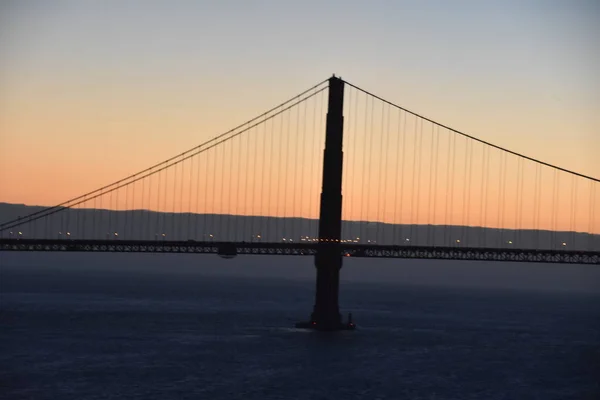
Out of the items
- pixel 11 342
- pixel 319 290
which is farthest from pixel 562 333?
pixel 11 342

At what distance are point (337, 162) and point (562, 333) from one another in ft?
133

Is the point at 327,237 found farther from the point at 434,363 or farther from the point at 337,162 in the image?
the point at 434,363

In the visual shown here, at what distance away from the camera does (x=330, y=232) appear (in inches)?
3435

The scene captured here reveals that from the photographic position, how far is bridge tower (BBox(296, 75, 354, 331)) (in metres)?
87.1

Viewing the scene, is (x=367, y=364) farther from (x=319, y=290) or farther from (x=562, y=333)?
(x=562, y=333)

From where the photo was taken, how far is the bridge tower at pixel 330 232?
87062mm

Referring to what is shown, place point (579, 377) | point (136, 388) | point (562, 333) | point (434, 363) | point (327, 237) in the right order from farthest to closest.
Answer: point (562, 333) → point (327, 237) → point (434, 363) → point (579, 377) → point (136, 388)

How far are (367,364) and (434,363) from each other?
6.24m

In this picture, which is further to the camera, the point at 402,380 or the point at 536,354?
the point at 536,354

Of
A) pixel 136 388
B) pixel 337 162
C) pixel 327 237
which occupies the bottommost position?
pixel 136 388

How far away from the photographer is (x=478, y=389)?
6631cm

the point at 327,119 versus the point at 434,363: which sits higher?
the point at 327,119

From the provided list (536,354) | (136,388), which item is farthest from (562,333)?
(136,388)

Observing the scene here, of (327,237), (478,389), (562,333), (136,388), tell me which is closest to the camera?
(136,388)
